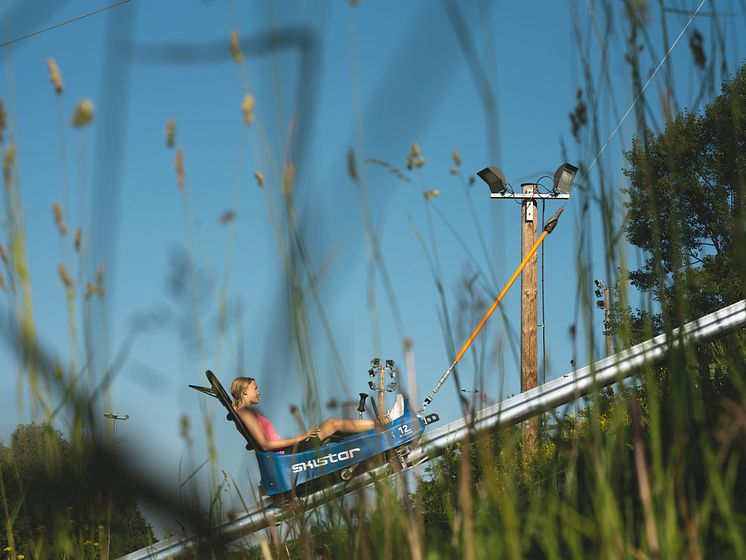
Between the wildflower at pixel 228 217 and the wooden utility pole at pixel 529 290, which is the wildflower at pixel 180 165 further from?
the wooden utility pole at pixel 529 290

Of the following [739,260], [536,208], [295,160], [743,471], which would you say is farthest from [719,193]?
[536,208]

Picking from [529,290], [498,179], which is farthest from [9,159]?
[529,290]

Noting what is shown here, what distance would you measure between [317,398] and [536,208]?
1239 cm

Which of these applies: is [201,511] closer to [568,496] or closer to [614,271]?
[568,496]

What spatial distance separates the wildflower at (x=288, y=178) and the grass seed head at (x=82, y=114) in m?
0.25

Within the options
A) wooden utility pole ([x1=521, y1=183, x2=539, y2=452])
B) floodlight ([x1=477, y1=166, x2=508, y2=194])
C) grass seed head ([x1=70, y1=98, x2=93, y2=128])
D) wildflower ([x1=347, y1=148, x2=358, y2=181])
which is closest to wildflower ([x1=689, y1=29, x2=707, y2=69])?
floodlight ([x1=477, y1=166, x2=508, y2=194])

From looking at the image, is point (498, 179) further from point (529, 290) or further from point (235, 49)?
point (529, 290)

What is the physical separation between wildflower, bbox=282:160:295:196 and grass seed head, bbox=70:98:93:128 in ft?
0.83

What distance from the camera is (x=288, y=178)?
1.15m

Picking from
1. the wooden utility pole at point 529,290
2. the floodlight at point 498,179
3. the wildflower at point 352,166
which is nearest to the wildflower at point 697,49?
the floodlight at point 498,179

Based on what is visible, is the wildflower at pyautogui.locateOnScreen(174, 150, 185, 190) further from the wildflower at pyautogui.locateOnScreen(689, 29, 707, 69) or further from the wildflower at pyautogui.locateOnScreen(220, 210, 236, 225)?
the wildflower at pyautogui.locateOnScreen(689, 29, 707, 69)

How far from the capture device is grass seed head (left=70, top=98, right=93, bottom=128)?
1.00 metres

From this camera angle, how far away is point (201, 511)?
1360 millimetres

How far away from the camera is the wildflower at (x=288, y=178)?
1.13m
